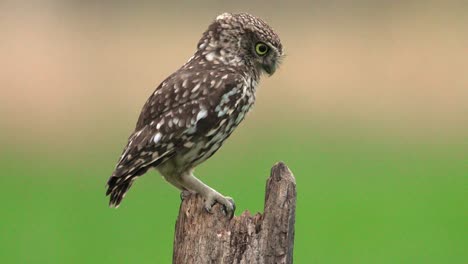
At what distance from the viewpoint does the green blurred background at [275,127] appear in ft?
32.6

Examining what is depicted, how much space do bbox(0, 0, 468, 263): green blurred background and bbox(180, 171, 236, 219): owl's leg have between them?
3467 mm

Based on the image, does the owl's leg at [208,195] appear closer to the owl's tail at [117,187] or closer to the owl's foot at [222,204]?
the owl's foot at [222,204]

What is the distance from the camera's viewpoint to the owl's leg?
5.32m

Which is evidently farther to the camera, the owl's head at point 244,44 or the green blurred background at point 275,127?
the green blurred background at point 275,127

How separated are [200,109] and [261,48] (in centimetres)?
47

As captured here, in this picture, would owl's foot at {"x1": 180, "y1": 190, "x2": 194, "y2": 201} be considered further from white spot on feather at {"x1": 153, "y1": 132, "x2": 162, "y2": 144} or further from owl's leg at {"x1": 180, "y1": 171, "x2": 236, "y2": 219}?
white spot on feather at {"x1": 153, "y1": 132, "x2": 162, "y2": 144}

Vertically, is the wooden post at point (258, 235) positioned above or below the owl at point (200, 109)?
below

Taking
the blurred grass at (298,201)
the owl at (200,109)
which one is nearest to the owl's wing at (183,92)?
the owl at (200,109)

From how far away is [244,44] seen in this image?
6008mm

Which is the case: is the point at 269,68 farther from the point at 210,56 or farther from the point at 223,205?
the point at 223,205

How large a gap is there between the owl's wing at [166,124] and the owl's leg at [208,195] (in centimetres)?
19

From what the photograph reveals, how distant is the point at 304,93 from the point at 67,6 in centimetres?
342

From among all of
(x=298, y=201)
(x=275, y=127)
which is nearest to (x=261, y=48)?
(x=298, y=201)

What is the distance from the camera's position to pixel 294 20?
15.0 m
